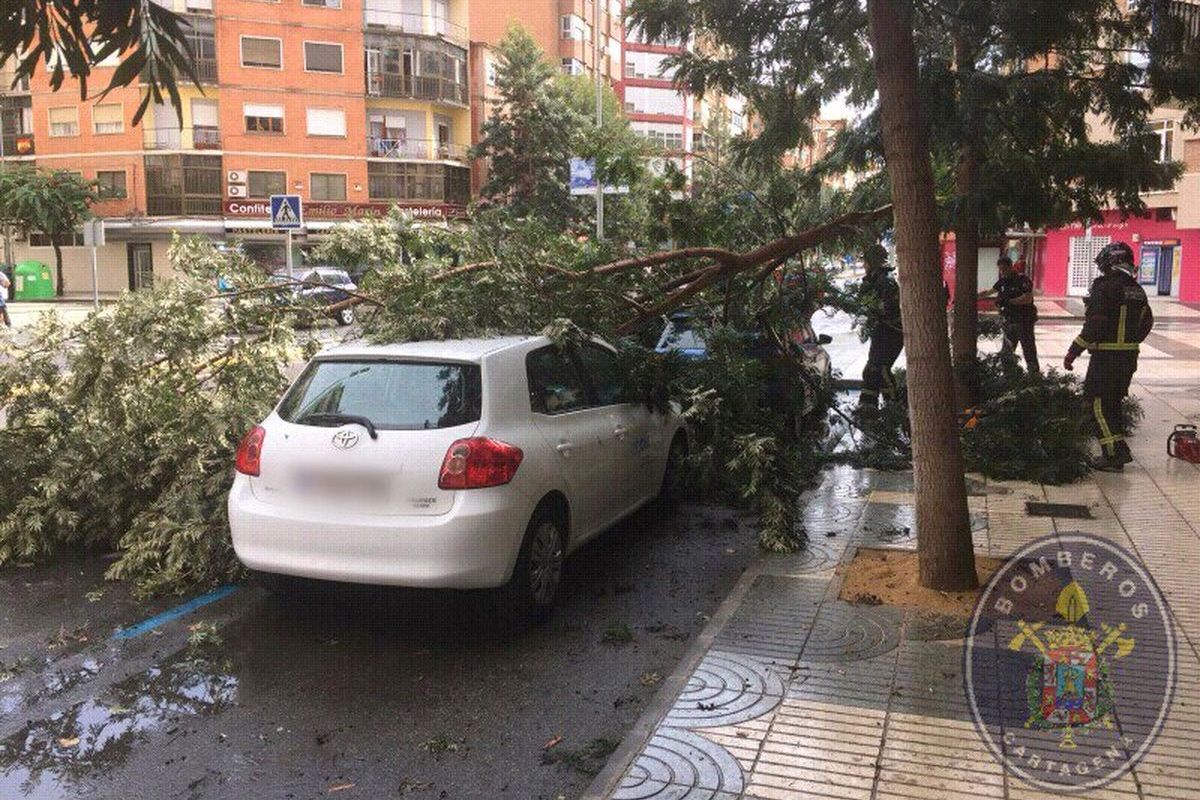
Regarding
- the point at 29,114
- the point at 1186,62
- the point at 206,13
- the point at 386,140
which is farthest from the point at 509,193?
the point at 1186,62

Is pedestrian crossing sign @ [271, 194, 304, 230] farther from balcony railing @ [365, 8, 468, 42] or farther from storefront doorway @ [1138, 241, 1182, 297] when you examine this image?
storefront doorway @ [1138, 241, 1182, 297]

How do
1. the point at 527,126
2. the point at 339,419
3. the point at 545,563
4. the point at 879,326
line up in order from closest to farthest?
the point at 339,419
the point at 545,563
the point at 879,326
the point at 527,126

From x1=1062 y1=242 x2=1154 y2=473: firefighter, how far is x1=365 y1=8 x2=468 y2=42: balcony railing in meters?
47.8

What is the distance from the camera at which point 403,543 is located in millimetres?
5016

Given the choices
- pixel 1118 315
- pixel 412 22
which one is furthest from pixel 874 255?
pixel 412 22

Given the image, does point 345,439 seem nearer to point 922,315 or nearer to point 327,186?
point 922,315

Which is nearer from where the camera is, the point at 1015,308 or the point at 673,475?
the point at 673,475

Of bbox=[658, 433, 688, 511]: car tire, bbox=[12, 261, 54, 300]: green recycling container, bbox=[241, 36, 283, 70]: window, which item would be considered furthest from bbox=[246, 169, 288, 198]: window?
bbox=[658, 433, 688, 511]: car tire

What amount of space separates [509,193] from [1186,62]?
3944 cm

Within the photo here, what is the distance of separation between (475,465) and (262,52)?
159ft

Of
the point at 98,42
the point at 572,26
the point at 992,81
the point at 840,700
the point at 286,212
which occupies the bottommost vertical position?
the point at 840,700

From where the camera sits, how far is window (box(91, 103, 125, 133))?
1893 inches

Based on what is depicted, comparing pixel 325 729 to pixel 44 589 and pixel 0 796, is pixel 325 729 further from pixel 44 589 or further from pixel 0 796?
pixel 44 589

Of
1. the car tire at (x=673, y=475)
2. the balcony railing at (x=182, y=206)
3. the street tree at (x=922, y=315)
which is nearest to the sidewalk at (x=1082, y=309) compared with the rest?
the car tire at (x=673, y=475)
